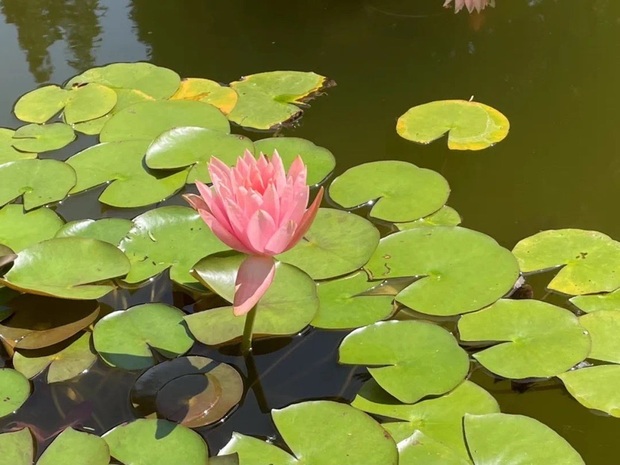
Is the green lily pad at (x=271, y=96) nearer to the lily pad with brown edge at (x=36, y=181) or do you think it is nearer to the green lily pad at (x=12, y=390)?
the lily pad with brown edge at (x=36, y=181)

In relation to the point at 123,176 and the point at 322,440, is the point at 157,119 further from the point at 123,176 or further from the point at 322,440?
the point at 322,440

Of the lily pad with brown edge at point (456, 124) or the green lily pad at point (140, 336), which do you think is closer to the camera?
the green lily pad at point (140, 336)

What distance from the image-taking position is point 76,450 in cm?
111

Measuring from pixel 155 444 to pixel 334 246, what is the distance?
0.55m

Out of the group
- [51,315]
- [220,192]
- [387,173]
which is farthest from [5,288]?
[387,173]

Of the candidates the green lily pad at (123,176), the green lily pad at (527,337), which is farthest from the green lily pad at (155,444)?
the green lily pad at (123,176)

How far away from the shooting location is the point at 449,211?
1624 millimetres

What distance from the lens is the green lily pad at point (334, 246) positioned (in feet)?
4.69

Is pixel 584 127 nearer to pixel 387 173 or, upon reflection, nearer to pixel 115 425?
pixel 387 173

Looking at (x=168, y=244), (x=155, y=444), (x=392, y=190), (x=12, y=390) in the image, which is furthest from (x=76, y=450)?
(x=392, y=190)

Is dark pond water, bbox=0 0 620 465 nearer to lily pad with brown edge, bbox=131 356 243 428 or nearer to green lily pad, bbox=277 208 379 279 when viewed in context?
lily pad with brown edge, bbox=131 356 243 428

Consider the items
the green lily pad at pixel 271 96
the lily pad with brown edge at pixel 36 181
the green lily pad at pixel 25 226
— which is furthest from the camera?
the green lily pad at pixel 271 96

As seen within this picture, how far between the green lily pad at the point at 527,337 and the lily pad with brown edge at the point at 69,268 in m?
0.70

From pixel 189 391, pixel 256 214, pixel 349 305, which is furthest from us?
pixel 349 305
